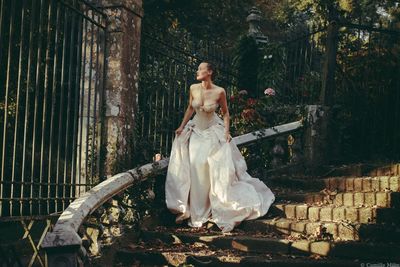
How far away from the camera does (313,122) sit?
25.2 ft

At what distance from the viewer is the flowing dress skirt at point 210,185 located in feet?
19.5

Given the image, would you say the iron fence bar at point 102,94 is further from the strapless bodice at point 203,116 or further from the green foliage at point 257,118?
the green foliage at point 257,118

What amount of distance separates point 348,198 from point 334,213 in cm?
52

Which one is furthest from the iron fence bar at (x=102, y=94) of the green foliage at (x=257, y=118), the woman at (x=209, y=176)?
the green foliage at (x=257, y=118)

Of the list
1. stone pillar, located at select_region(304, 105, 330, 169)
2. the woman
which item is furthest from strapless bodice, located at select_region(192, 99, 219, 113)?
stone pillar, located at select_region(304, 105, 330, 169)

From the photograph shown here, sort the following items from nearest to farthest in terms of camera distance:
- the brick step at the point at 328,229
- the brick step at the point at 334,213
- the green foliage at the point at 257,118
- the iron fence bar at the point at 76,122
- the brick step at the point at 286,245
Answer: the brick step at the point at 286,245
the brick step at the point at 328,229
the brick step at the point at 334,213
the iron fence bar at the point at 76,122
the green foliage at the point at 257,118

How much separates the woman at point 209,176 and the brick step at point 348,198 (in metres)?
0.32

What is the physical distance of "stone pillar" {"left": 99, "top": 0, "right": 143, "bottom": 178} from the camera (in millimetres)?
5867

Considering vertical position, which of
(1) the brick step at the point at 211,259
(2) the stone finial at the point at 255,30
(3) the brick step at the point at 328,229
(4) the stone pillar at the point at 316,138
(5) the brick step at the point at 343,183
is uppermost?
(2) the stone finial at the point at 255,30

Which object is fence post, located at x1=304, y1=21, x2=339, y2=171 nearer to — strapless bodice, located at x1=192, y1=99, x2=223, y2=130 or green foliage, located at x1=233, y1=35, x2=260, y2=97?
strapless bodice, located at x1=192, y1=99, x2=223, y2=130

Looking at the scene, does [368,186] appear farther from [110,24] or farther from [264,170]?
[110,24]

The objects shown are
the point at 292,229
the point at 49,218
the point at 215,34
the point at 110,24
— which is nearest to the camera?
the point at 49,218

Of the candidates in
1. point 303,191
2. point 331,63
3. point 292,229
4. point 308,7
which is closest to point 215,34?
point 308,7

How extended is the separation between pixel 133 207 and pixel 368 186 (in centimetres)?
274
